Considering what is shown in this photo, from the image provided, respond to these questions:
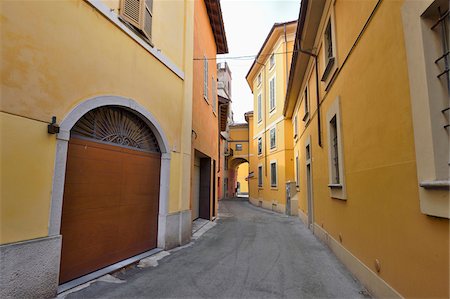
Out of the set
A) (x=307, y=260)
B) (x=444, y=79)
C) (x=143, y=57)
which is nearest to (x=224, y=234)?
(x=307, y=260)

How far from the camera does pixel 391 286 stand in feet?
10.7

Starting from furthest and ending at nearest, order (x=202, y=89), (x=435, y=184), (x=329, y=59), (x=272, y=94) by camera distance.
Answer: (x=272, y=94)
(x=202, y=89)
(x=329, y=59)
(x=435, y=184)

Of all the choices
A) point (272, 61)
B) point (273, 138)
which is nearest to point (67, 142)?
point (273, 138)

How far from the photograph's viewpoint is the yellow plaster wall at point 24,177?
3.12m

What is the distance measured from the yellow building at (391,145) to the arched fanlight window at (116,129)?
4.00 m

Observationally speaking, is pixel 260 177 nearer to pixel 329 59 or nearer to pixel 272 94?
pixel 272 94

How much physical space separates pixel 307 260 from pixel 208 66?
7937 mm

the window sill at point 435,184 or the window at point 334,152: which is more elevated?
the window at point 334,152

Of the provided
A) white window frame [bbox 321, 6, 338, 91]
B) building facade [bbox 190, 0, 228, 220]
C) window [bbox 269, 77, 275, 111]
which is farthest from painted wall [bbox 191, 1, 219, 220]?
window [bbox 269, 77, 275, 111]

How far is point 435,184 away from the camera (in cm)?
235

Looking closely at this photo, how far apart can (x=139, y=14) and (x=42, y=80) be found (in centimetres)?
274

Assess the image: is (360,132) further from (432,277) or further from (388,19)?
(432,277)

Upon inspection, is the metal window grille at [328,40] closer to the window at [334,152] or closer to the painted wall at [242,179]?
the window at [334,152]

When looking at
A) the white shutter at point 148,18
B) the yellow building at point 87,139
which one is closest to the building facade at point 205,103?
the yellow building at point 87,139
